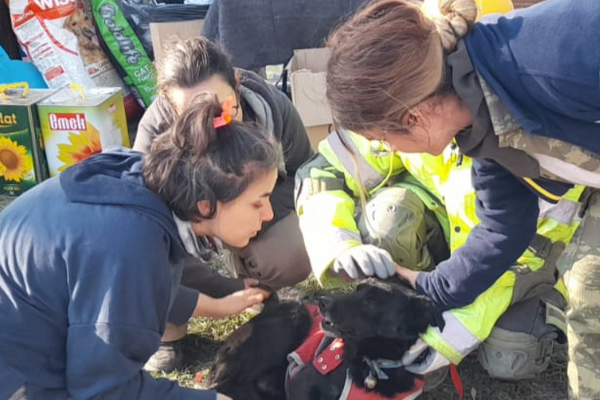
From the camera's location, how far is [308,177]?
6.71 feet

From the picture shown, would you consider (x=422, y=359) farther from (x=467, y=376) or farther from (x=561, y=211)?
(x=561, y=211)

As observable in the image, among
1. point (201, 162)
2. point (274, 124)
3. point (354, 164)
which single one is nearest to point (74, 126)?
point (274, 124)

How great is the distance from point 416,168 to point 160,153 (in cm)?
83

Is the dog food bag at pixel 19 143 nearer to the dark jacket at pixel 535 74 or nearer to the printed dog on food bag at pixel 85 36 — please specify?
the printed dog on food bag at pixel 85 36

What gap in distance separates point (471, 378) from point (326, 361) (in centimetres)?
47

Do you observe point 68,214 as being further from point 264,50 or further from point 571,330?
point 264,50

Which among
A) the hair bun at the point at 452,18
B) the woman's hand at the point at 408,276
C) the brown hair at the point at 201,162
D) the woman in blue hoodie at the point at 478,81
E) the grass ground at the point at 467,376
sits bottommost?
the grass ground at the point at 467,376

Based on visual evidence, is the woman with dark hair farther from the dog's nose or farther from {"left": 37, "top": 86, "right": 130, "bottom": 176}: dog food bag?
{"left": 37, "top": 86, "right": 130, "bottom": 176}: dog food bag

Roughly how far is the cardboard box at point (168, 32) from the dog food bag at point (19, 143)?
0.55m

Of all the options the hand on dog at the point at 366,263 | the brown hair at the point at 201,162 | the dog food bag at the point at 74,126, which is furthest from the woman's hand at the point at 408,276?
the dog food bag at the point at 74,126

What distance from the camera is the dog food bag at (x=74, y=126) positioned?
3.00 m

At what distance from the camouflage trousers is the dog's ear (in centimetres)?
28

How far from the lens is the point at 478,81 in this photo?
1.23 meters

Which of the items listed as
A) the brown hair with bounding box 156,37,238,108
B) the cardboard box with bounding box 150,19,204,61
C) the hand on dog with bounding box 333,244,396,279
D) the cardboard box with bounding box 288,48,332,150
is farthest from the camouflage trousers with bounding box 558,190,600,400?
the cardboard box with bounding box 150,19,204,61
